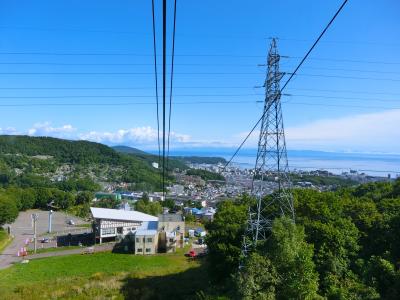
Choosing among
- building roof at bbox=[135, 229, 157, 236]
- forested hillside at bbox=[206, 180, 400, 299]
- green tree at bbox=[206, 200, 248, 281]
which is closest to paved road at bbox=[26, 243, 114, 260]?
building roof at bbox=[135, 229, 157, 236]

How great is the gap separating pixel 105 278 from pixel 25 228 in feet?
74.3

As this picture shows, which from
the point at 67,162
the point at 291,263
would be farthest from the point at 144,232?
the point at 67,162

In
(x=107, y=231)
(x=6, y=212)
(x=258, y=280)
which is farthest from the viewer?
(x=6, y=212)

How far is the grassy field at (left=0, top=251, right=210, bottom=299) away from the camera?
15.8 m

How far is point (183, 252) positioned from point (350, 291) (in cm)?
1942

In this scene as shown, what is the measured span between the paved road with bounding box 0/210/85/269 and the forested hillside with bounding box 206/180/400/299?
54.8 ft

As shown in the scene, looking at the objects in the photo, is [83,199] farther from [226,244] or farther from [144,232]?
[226,244]

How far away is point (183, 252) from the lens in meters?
28.5

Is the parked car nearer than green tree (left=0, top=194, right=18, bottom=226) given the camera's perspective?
Yes

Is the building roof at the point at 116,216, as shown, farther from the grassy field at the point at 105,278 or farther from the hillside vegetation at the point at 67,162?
the hillside vegetation at the point at 67,162

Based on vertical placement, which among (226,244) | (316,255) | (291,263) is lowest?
(226,244)

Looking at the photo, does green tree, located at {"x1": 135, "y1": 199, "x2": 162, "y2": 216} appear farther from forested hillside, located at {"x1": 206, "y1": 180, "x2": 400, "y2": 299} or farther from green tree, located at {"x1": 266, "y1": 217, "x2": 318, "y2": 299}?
green tree, located at {"x1": 266, "y1": 217, "x2": 318, "y2": 299}

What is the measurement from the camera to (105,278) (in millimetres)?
18797

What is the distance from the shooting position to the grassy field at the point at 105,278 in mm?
15836
